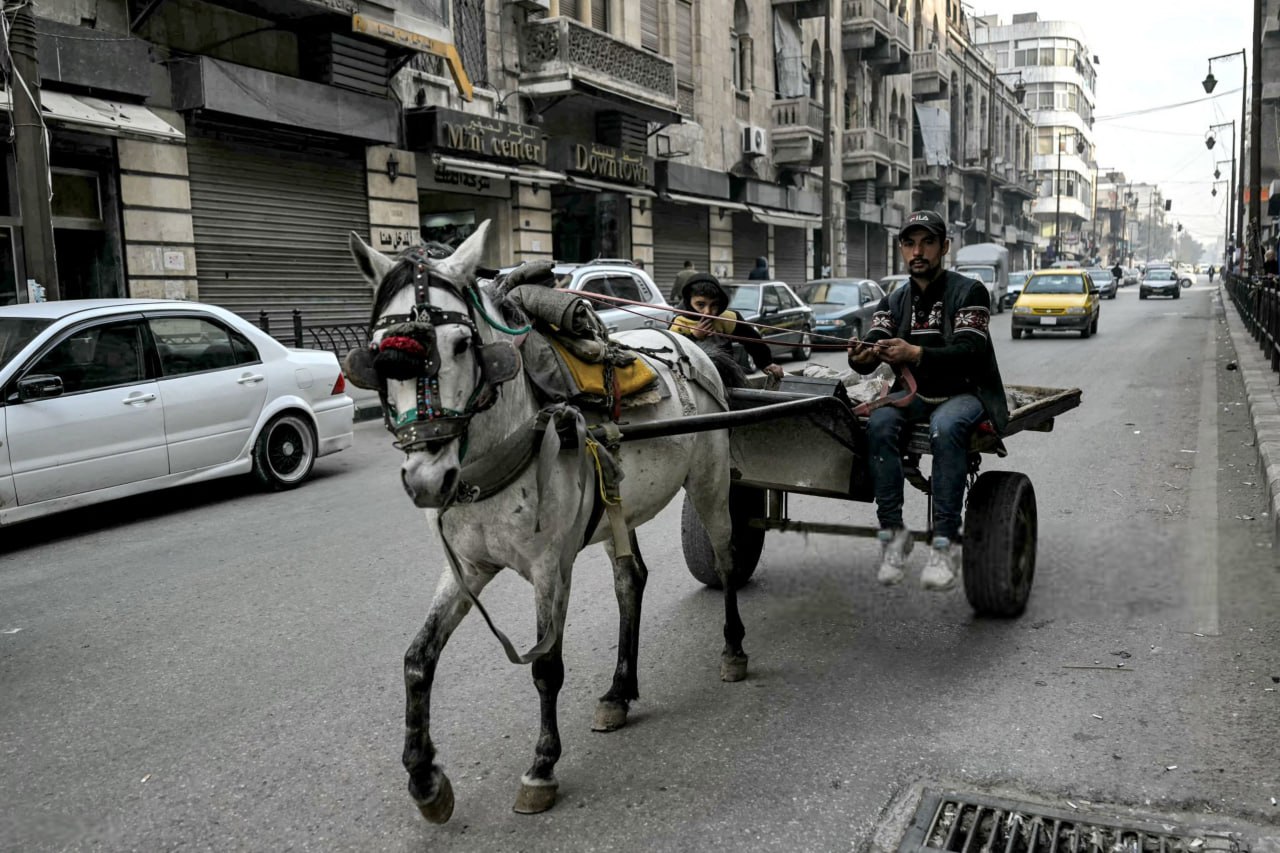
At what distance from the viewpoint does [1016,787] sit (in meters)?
3.41

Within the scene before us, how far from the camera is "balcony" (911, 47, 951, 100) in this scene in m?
48.5

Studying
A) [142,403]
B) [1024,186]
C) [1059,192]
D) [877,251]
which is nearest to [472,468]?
[142,403]

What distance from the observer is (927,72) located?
48781mm

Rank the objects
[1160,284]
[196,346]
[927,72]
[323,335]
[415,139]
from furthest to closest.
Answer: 1. [1160,284]
2. [927,72]
3. [415,139]
4. [323,335]
5. [196,346]

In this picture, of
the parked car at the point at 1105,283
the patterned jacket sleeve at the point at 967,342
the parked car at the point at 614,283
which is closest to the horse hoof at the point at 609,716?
the patterned jacket sleeve at the point at 967,342

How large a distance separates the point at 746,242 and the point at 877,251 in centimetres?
1514

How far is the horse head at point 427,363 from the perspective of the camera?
279cm

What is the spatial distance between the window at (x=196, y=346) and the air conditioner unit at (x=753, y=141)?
25.9m

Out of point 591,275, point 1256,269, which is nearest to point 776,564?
point 591,275

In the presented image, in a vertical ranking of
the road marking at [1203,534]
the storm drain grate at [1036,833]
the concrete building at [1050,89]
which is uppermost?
the concrete building at [1050,89]

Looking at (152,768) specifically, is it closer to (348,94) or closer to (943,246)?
(943,246)

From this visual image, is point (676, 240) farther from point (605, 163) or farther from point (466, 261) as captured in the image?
point (466, 261)

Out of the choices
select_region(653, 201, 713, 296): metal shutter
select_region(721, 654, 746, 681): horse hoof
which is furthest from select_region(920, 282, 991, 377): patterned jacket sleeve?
select_region(653, 201, 713, 296): metal shutter

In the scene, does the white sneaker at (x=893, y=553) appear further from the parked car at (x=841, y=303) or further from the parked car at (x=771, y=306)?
the parked car at (x=841, y=303)
